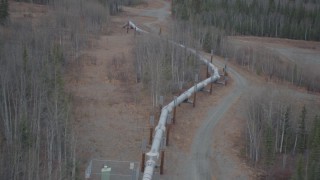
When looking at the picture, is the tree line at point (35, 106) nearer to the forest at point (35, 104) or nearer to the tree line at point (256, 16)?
the forest at point (35, 104)

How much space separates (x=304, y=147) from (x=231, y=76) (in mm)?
24623

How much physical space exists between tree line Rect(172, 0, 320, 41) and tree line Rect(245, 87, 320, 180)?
6246 cm

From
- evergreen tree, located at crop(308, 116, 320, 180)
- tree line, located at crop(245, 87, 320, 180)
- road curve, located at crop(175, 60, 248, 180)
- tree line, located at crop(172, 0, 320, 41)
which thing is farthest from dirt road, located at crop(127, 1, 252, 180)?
tree line, located at crop(172, 0, 320, 41)

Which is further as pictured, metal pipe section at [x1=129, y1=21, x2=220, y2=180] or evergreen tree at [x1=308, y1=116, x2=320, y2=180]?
evergreen tree at [x1=308, y1=116, x2=320, y2=180]

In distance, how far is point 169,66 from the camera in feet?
198

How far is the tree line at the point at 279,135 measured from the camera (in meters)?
40.1

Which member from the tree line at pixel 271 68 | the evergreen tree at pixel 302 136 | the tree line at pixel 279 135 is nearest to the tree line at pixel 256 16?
the tree line at pixel 271 68

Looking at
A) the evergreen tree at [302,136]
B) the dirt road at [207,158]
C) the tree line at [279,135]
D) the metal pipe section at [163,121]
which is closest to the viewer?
the metal pipe section at [163,121]

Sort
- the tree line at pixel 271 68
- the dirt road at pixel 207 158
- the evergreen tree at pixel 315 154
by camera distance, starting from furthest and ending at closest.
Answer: the tree line at pixel 271 68 < the dirt road at pixel 207 158 < the evergreen tree at pixel 315 154

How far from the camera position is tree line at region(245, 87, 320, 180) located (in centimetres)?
4009

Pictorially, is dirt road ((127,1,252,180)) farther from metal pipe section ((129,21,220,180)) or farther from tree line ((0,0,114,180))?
tree line ((0,0,114,180))

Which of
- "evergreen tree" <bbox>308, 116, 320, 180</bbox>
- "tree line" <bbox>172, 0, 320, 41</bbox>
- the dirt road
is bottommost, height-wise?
the dirt road

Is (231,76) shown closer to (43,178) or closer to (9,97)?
(9,97)

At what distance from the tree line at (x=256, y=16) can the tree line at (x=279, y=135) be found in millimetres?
62460
